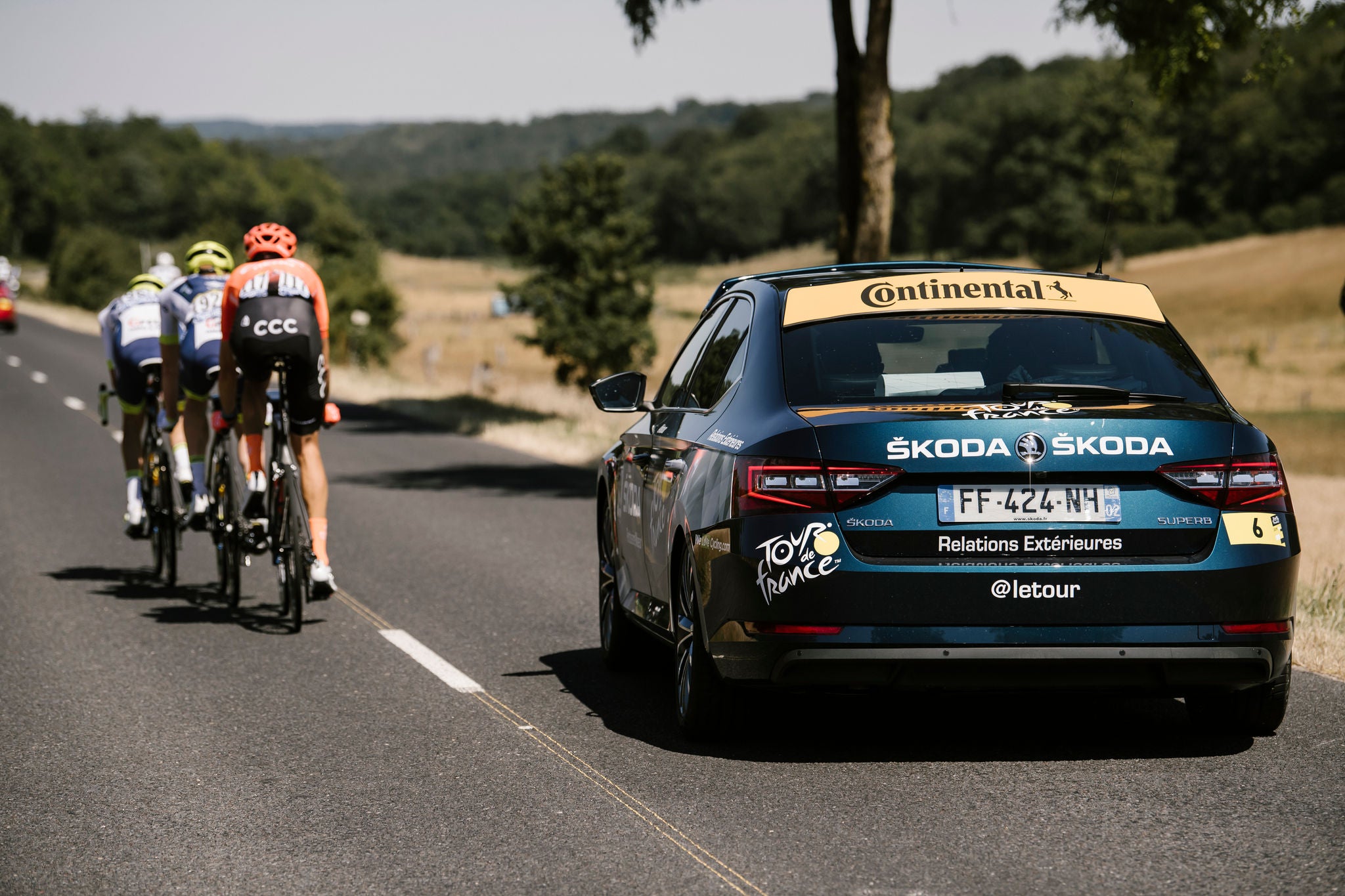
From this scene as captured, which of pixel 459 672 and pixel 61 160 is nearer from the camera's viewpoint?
pixel 459 672

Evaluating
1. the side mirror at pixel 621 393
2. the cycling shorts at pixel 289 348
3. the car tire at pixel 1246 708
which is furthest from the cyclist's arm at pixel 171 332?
the car tire at pixel 1246 708

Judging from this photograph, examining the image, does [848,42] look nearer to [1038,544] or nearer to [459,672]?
[459,672]

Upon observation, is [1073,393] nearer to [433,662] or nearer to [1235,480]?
[1235,480]

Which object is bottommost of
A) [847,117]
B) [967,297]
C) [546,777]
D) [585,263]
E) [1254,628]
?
[546,777]

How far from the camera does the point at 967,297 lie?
19.9 feet

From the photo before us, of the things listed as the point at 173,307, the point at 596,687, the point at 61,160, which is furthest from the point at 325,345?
the point at 61,160

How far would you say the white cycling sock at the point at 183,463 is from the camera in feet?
33.0

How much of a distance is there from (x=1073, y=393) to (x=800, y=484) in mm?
966

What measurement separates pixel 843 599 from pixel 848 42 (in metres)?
12.9

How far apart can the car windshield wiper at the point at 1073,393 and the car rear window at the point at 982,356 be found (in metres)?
0.20

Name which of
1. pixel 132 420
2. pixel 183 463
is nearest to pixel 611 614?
pixel 183 463

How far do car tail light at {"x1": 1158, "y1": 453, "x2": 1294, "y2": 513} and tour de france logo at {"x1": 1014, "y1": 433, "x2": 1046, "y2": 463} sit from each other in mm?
383

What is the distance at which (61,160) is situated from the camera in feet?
631

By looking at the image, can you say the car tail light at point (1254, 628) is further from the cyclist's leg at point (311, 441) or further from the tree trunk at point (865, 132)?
the tree trunk at point (865, 132)
